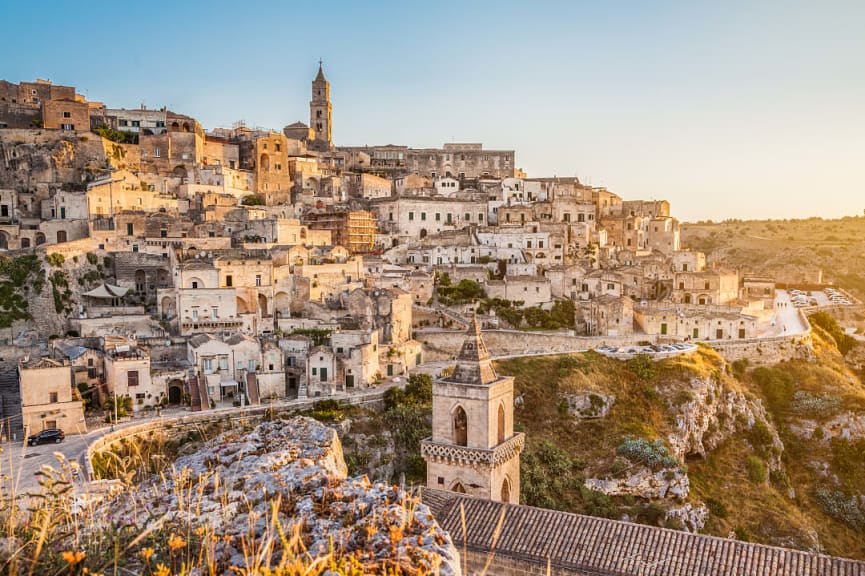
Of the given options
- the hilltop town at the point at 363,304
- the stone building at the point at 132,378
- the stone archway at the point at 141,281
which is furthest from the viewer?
the stone archway at the point at 141,281

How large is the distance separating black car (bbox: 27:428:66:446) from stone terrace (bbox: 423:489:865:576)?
17.9m

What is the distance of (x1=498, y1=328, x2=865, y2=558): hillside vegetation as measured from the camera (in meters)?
31.2

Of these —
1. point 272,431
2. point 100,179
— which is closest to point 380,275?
point 100,179

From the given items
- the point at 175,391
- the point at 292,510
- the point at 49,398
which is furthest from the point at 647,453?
the point at 292,510

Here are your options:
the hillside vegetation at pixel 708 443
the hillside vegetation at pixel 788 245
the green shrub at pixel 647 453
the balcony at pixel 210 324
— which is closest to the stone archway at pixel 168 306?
the balcony at pixel 210 324

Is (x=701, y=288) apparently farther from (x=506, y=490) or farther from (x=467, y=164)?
(x=506, y=490)

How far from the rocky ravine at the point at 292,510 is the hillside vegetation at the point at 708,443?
21902mm

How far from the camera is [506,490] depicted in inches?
794

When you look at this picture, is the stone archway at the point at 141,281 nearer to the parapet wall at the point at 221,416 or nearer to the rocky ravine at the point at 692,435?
the parapet wall at the point at 221,416

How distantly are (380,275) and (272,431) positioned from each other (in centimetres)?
3648

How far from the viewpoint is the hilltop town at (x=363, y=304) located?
1126 inches

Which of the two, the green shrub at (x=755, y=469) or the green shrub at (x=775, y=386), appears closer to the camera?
the green shrub at (x=755, y=469)

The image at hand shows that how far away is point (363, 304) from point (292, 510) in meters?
32.6

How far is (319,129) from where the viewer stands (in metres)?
82.8
